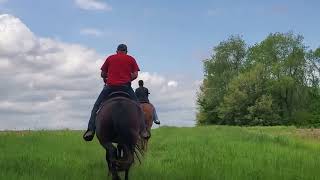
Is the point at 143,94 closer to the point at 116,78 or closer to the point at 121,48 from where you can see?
the point at 121,48

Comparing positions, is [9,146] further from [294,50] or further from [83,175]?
[294,50]

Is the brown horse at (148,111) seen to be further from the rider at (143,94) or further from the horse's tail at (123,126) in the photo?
the horse's tail at (123,126)

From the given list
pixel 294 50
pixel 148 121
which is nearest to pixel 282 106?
pixel 294 50

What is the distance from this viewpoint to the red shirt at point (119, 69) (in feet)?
38.0

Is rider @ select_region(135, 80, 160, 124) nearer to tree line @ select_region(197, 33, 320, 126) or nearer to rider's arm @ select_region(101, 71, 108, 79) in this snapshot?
rider's arm @ select_region(101, 71, 108, 79)

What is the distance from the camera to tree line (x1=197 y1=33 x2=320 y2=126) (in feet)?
295

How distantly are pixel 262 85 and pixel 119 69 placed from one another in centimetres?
8330

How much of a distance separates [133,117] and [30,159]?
4288mm

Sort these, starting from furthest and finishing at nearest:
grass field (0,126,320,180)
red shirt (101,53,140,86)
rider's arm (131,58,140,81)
A: rider's arm (131,58,140,81) < red shirt (101,53,140,86) < grass field (0,126,320,180)

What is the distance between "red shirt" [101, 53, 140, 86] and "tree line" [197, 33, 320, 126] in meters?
75.9

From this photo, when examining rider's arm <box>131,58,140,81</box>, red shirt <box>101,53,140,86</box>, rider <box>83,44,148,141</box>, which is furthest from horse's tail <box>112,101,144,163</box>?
rider's arm <box>131,58,140,81</box>

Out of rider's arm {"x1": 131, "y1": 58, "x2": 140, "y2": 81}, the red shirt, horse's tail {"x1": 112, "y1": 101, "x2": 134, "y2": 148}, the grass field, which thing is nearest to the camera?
horse's tail {"x1": 112, "y1": 101, "x2": 134, "y2": 148}

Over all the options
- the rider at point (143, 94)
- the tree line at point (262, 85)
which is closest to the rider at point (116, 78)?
the rider at point (143, 94)

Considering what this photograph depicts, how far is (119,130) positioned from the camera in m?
A: 10.6
